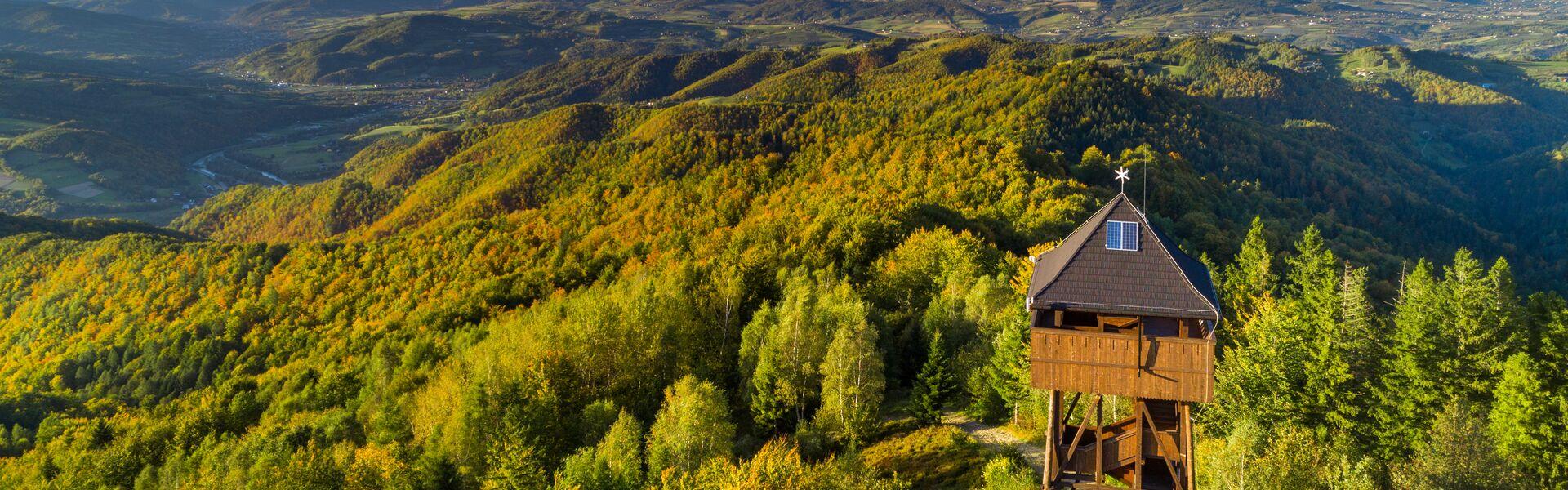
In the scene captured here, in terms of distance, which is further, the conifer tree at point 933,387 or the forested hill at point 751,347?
the conifer tree at point 933,387

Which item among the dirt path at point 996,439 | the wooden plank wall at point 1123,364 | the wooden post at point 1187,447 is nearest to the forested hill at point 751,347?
the dirt path at point 996,439

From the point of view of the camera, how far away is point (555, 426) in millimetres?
53188

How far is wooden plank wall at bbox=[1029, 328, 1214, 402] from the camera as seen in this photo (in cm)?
2594

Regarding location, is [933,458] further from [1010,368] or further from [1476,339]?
[1476,339]

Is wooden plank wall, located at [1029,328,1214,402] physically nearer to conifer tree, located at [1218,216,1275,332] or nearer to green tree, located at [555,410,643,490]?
green tree, located at [555,410,643,490]

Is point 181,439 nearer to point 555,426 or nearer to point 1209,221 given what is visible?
point 555,426

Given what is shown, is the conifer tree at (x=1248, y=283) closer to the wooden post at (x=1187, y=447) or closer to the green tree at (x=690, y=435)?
the wooden post at (x=1187, y=447)

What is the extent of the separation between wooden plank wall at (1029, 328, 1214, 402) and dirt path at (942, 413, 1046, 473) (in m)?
15.2

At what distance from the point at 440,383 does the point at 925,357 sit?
1464 inches

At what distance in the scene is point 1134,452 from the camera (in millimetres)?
28453

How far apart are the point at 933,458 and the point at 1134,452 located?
1825 cm

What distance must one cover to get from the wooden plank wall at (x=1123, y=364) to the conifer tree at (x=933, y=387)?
2364 cm

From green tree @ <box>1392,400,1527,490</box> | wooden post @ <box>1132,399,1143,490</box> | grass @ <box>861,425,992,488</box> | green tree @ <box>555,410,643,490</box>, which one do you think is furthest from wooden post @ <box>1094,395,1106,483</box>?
green tree @ <box>555,410,643,490</box>

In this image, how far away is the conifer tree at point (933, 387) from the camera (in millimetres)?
51094
